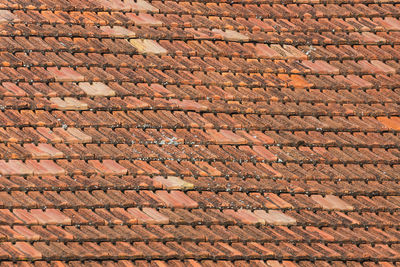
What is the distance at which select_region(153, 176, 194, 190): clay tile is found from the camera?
9.29 metres

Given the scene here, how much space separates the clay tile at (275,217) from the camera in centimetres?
923

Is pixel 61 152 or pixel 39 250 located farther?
pixel 61 152

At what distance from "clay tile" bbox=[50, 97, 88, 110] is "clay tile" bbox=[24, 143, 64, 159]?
0.46 m

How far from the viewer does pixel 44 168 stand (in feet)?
30.2

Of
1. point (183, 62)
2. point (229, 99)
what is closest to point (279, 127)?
point (229, 99)

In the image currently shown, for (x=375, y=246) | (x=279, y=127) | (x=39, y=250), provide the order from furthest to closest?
(x=279, y=127) → (x=375, y=246) → (x=39, y=250)

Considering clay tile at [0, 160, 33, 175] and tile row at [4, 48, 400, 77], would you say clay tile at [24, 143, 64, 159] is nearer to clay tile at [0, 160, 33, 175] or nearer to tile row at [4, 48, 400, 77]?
clay tile at [0, 160, 33, 175]

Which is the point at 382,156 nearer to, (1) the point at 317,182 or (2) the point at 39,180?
(1) the point at 317,182

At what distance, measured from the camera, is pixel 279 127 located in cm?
992

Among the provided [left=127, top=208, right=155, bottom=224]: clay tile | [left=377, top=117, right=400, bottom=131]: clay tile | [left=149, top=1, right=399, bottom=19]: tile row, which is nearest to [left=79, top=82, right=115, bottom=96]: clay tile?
[left=149, top=1, right=399, bottom=19]: tile row

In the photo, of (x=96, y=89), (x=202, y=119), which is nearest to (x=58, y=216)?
(x=96, y=89)

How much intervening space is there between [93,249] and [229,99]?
2235 mm

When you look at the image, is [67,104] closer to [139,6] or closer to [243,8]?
[139,6]

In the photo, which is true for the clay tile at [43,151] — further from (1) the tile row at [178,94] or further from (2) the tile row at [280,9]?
(2) the tile row at [280,9]
